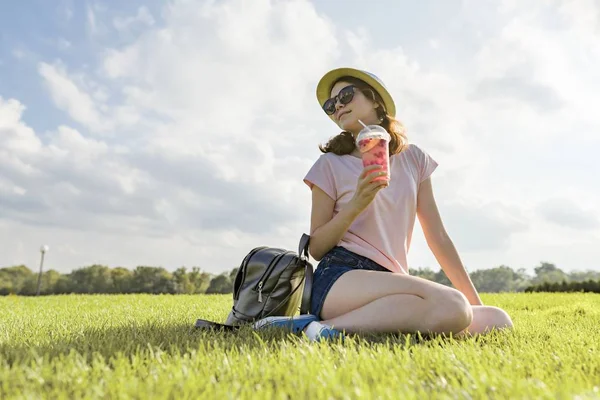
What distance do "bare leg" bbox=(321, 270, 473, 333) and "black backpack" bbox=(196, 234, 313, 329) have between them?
46 cm

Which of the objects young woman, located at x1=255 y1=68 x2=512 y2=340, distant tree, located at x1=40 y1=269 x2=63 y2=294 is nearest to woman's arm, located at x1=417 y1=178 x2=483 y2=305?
young woman, located at x1=255 y1=68 x2=512 y2=340

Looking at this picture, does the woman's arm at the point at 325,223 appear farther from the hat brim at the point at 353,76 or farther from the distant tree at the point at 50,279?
the distant tree at the point at 50,279

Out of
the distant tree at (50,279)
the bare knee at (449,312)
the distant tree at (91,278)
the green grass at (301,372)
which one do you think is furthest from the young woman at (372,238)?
the distant tree at (50,279)

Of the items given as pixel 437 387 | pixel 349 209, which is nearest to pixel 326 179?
pixel 349 209

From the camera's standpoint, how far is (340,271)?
11.7ft

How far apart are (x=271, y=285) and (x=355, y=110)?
1457 mm

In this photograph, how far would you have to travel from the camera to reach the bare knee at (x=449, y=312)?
3277mm

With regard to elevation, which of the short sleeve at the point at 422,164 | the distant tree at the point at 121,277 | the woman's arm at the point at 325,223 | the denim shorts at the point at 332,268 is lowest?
the denim shorts at the point at 332,268

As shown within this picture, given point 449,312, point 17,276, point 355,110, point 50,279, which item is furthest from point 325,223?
point 17,276

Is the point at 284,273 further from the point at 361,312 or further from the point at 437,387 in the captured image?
the point at 437,387

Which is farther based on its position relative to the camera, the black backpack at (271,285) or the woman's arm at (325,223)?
the black backpack at (271,285)

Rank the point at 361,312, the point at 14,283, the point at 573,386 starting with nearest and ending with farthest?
the point at 573,386 < the point at 361,312 < the point at 14,283

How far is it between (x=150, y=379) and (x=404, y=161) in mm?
2665

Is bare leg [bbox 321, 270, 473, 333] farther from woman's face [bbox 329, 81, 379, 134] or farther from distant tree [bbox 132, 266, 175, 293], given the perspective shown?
distant tree [bbox 132, 266, 175, 293]
